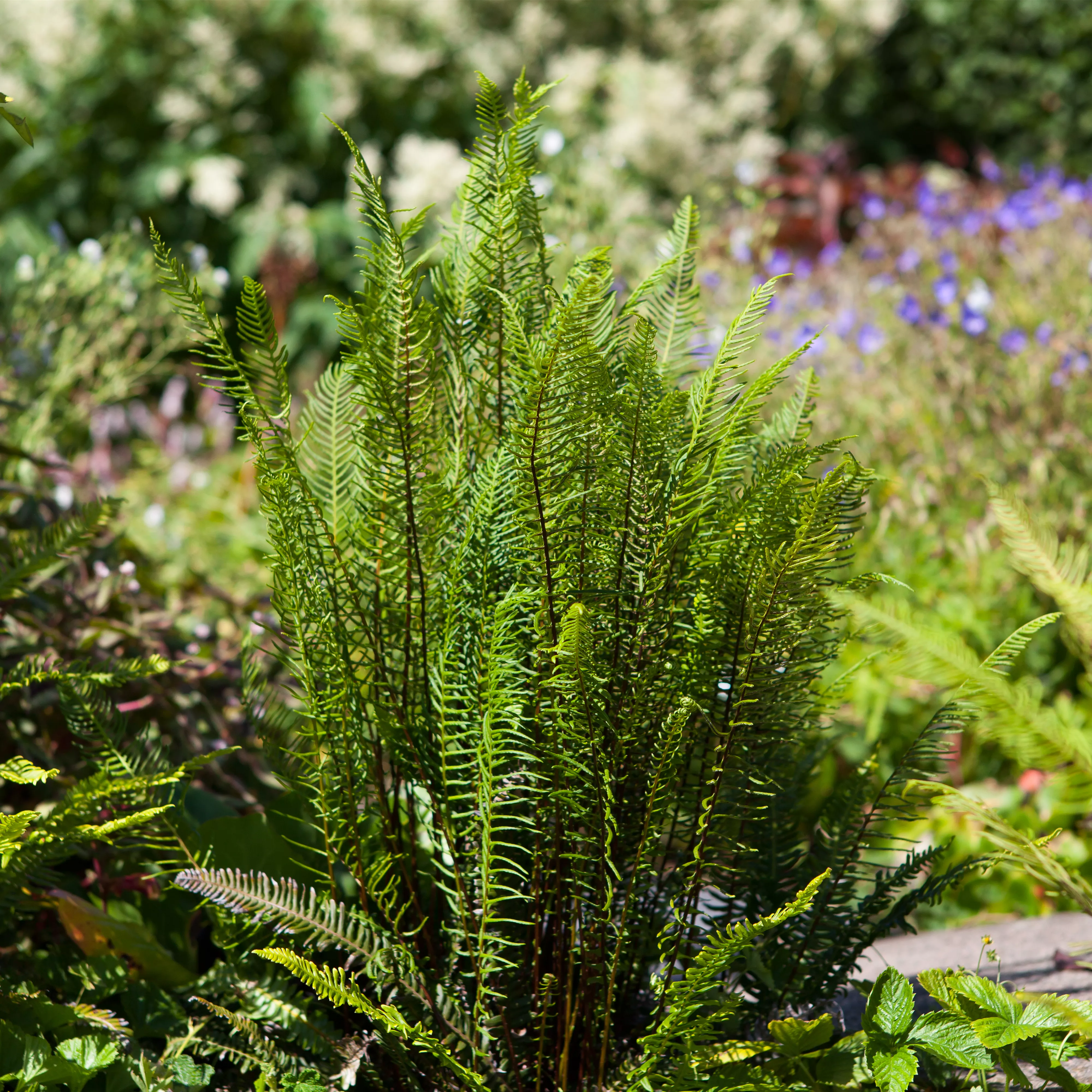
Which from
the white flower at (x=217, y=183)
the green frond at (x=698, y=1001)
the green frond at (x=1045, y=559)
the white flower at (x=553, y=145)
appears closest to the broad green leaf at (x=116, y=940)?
the green frond at (x=698, y=1001)

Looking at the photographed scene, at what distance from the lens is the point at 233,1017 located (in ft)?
3.53

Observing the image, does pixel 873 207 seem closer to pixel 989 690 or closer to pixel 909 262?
pixel 909 262

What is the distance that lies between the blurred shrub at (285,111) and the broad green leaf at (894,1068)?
15.2ft

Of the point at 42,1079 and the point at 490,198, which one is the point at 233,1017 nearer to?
the point at 42,1079

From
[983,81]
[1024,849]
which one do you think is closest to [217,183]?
[1024,849]

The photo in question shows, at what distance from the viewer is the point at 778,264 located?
4.52 meters

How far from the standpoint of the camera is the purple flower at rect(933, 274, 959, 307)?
3.58 m

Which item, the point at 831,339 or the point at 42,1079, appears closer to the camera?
the point at 42,1079

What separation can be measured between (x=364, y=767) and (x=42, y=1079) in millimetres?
403

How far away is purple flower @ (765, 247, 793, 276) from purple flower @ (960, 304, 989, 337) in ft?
2.20

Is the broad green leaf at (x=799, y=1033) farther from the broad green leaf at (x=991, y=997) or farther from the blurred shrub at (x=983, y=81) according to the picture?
the blurred shrub at (x=983, y=81)

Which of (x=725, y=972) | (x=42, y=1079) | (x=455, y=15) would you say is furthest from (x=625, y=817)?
(x=455, y=15)

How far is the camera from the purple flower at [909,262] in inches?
169

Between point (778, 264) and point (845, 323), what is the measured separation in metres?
0.67
